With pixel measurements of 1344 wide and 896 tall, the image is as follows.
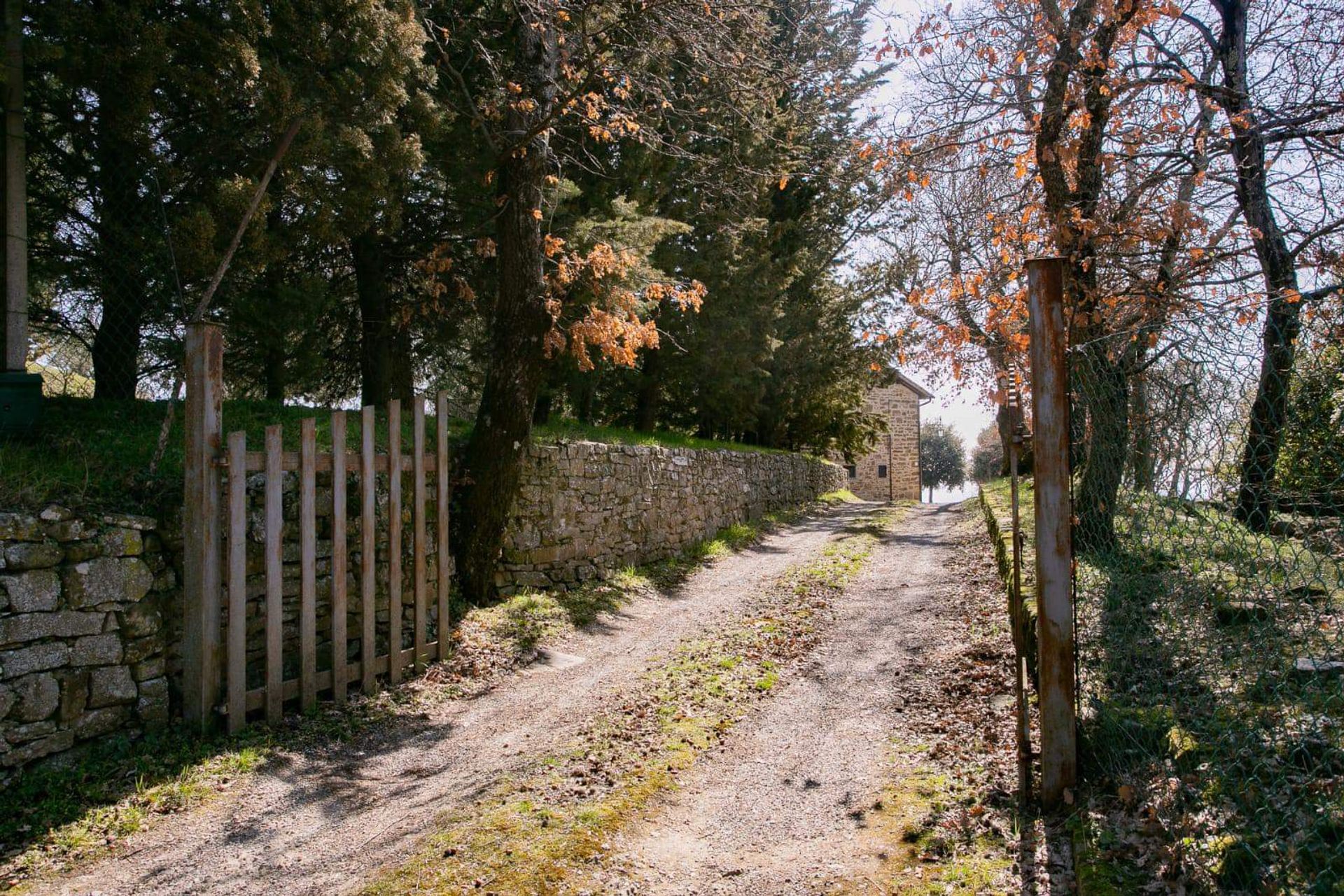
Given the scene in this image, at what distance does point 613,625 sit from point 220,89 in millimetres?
6284

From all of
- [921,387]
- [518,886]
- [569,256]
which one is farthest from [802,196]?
[921,387]

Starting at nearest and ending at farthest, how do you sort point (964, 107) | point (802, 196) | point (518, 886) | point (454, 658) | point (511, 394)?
point (518, 886) < point (964, 107) < point (454, 658) < point (511, 394) < point (802, 196)

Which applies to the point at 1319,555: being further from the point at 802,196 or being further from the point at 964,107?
the point at 802,196

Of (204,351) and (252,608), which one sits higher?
(204,351)

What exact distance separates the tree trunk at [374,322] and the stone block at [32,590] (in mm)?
6331

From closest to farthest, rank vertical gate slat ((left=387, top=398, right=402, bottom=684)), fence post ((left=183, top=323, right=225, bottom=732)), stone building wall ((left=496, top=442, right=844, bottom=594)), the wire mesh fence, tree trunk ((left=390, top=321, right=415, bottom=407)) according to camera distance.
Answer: the wire mesh fence → fence post ((left=183, top=323, right=225, bottom=732)) → vertical gate slat ((left=387, top=398, right=402, bottom=684)) → stone building wall ((left=496, top=442, right=844, bottom=594)) → tree trunk ((left=390, top=321, right=415, bottom=407))

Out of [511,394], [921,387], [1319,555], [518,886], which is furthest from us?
[921,387]

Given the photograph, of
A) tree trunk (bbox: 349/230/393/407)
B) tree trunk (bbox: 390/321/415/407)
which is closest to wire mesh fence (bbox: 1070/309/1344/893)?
tree trunk (bbox: 349/230/393/407)

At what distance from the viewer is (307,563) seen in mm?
5824

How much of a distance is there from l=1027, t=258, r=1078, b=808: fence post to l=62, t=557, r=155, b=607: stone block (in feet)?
17.3

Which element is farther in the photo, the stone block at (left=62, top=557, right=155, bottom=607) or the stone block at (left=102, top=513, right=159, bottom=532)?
the stone block at (left=102, top=513, right=159, bottom=532)

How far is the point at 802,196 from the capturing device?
21031 millimetres

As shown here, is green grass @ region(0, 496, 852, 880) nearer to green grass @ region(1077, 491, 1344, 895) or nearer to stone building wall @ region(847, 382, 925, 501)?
green grass @ region(1077, 491, 1344, 895)

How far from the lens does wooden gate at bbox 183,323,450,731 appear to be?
530 cm
